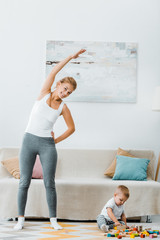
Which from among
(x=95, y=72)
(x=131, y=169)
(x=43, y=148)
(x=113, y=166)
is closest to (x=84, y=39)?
(x=95, y=72)

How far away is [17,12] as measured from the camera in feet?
15.8

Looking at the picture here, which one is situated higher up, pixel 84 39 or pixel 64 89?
pixel 84 39

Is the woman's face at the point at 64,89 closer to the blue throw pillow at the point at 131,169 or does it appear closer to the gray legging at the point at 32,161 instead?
the gray legging at the point at 32,161

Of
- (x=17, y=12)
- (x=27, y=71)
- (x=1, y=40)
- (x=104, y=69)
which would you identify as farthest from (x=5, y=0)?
(x=104, y=69)

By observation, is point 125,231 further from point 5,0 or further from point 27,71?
point 5,0

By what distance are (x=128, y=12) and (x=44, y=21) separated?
1.05 meters

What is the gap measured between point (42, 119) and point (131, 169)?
50.9 inches

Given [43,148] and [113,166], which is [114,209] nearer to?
[43,148]

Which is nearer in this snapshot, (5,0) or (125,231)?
(125,231)

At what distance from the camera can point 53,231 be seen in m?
3.22

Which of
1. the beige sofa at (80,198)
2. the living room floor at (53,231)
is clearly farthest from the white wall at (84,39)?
the living room floor at (53,231)

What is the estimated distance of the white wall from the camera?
4.74m

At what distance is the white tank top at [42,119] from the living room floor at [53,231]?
80 centimetres

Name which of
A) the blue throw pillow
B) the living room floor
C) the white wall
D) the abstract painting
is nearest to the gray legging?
the living room floor
